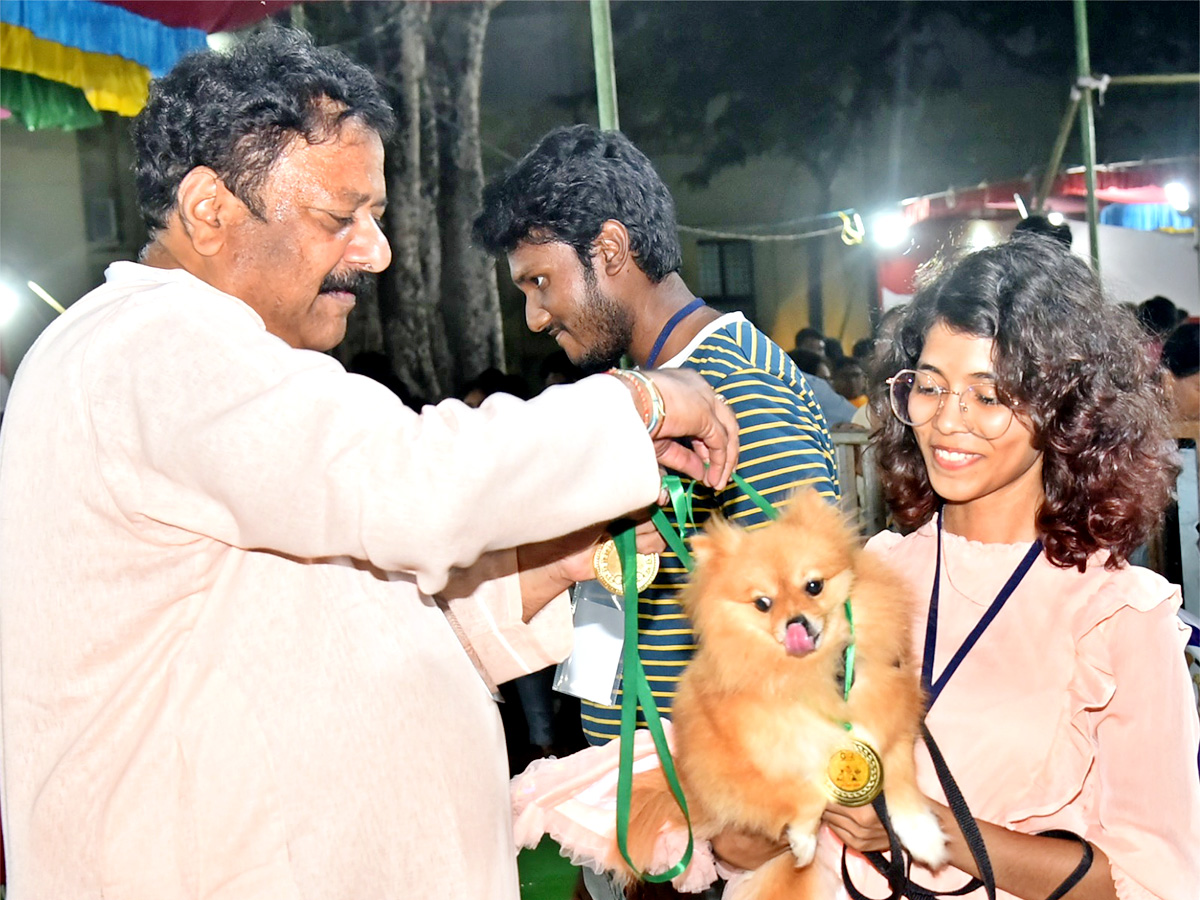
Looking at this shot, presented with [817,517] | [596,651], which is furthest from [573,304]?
[817,517]

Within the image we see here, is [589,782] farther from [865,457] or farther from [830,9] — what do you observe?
[830,9]

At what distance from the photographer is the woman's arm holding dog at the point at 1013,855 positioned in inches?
64.2

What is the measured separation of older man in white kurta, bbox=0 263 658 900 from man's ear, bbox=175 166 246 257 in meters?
0.12

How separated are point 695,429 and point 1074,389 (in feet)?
2.73

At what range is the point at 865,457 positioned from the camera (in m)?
5.15

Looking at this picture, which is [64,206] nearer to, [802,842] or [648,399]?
[648,399]

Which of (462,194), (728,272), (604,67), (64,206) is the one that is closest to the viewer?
(604,67)

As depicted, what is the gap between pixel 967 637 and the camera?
6.10 feet

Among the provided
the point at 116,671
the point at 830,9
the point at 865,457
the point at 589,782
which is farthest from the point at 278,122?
the point at 830,9

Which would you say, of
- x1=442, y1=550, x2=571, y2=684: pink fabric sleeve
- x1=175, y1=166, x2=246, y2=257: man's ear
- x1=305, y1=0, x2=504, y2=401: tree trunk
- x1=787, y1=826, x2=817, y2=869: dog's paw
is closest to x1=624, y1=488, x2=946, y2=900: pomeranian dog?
x1=787, y1=826, x2=817, y2=869: dog's paw

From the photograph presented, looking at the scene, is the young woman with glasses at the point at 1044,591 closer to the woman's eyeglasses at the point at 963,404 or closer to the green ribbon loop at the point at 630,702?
the woman's eyeglasses at the point at 963,404

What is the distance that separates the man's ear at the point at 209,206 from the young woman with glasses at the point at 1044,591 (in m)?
1.23

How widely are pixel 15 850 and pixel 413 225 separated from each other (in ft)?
45.1

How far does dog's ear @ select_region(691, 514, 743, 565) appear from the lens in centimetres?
157
